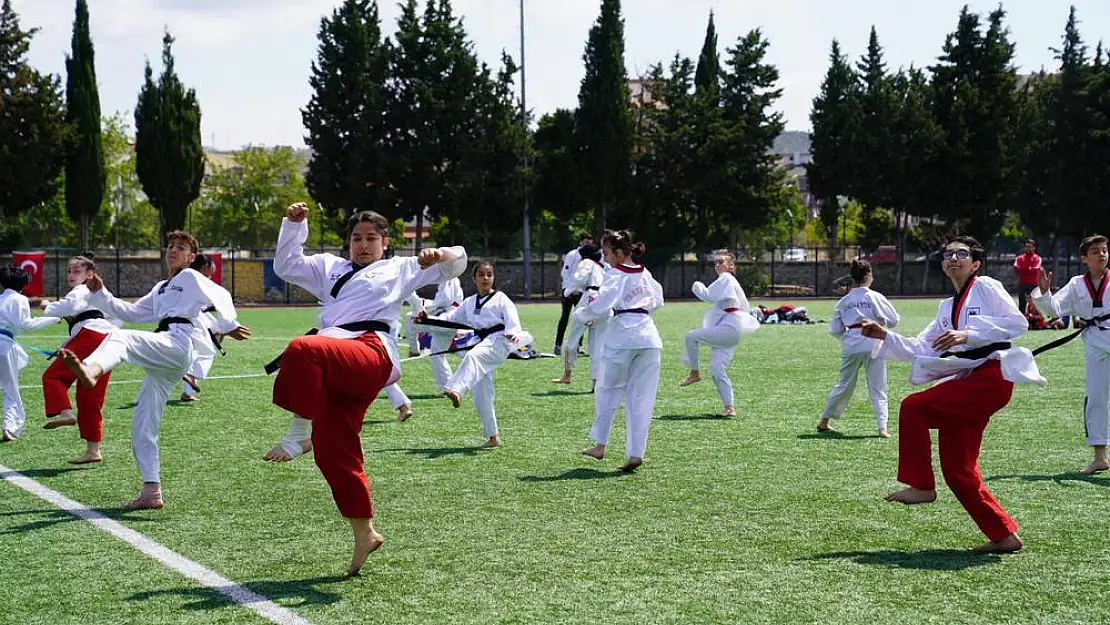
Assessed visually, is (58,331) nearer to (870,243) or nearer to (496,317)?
(496,317)

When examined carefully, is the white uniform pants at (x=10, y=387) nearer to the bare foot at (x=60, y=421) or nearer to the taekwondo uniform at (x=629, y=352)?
the bare foot at (x=60, y=421)

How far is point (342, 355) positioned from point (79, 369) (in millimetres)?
1869

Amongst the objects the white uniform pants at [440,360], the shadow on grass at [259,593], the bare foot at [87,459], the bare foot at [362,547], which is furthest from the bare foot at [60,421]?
the bare foot at [362,547]

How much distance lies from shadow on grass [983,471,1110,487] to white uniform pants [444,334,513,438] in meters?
4.34

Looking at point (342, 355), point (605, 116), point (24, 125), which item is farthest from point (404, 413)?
point (605, 116)

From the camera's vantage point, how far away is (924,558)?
6723 mm

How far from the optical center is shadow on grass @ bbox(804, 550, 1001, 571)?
257 inches

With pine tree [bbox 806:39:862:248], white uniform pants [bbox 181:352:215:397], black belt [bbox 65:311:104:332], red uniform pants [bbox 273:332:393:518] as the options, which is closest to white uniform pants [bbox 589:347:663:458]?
red uniform pants [bbox 273:332:393:518]

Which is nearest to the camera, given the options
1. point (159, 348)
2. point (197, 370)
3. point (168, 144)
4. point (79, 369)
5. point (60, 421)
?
point (79, 369)

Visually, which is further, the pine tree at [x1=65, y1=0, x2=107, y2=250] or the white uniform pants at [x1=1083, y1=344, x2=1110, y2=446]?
the pine tree at [x1=65, y1=0, x2=107, y2=250]

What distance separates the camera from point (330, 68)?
53781mm

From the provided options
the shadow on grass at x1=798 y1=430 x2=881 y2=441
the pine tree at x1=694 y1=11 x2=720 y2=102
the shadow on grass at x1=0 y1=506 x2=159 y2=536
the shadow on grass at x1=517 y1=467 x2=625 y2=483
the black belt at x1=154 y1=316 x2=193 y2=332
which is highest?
the pine tree at x1=694 y1=11 x2=720 y2=102

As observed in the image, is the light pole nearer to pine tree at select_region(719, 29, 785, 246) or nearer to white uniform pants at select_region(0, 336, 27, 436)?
pine tree at select_region(719, 29, 785, 246)

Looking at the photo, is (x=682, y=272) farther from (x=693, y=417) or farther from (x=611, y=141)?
(x=693, y=417)
